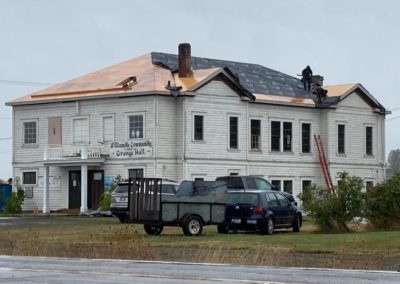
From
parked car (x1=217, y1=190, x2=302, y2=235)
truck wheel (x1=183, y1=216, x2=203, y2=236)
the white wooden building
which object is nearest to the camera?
truck wheel (x1=183, y1=216, x2=203, y2=236)

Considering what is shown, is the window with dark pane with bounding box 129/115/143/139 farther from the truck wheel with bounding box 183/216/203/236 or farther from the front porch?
the truck wheel with bounding box 183/216/203/236

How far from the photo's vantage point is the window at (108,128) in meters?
59.7

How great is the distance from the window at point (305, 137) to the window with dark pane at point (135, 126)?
12.8 meters

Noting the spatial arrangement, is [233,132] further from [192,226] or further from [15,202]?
[192,226]

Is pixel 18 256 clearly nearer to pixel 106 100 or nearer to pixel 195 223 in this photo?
pixel 195 223

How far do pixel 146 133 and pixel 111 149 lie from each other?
2760 millimetres

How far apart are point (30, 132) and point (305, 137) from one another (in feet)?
59.2

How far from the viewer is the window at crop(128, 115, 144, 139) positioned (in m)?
58.5

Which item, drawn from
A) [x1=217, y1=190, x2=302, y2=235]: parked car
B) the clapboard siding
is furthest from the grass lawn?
the clapboard siding

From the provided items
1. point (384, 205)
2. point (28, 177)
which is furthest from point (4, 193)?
point (384, 205)

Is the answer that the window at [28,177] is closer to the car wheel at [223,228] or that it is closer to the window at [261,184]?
the window at [261,184]

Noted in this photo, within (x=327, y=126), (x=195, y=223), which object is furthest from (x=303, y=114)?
(x=195, y=223)

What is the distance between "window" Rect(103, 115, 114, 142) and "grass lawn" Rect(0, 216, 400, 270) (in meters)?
24.7

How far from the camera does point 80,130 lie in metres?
61.2
